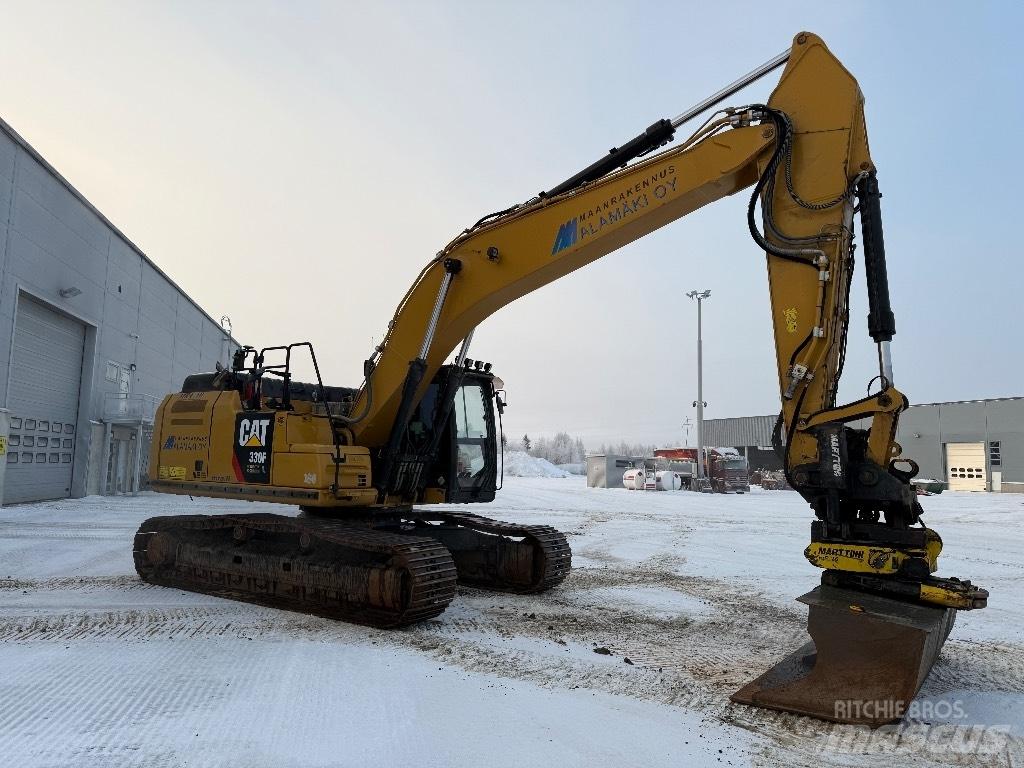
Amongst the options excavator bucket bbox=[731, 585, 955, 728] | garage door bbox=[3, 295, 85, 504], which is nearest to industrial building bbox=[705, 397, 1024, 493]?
garage door bbox=[3, 295, 85, 504]

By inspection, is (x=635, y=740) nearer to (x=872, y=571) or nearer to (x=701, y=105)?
(x=872, y=571)

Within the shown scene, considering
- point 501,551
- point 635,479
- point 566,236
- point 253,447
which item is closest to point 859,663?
point 566,236

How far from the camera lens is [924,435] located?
4650cm

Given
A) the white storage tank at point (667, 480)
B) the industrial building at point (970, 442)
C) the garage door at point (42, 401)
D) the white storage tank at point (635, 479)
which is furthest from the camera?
the industrial building at point (970, 442)

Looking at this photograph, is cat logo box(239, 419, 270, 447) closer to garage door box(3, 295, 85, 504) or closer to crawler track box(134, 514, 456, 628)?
crawler track box(134, 514, 456, 628)

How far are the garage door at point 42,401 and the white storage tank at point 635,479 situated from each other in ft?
84.0

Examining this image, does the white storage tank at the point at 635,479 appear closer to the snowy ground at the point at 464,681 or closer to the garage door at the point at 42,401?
the garage door at the point at 42,401

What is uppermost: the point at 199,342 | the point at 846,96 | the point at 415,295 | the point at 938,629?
the point at 199,342

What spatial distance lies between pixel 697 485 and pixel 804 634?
1237 inches

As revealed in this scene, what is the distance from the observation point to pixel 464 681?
4.82m

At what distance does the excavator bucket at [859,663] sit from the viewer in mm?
4094

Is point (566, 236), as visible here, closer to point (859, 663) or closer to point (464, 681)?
point (464, 681)

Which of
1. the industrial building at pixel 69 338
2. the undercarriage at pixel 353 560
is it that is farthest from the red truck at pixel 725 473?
the undercarriage at pixel 353 560

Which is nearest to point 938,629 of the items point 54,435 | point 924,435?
point 54,435
